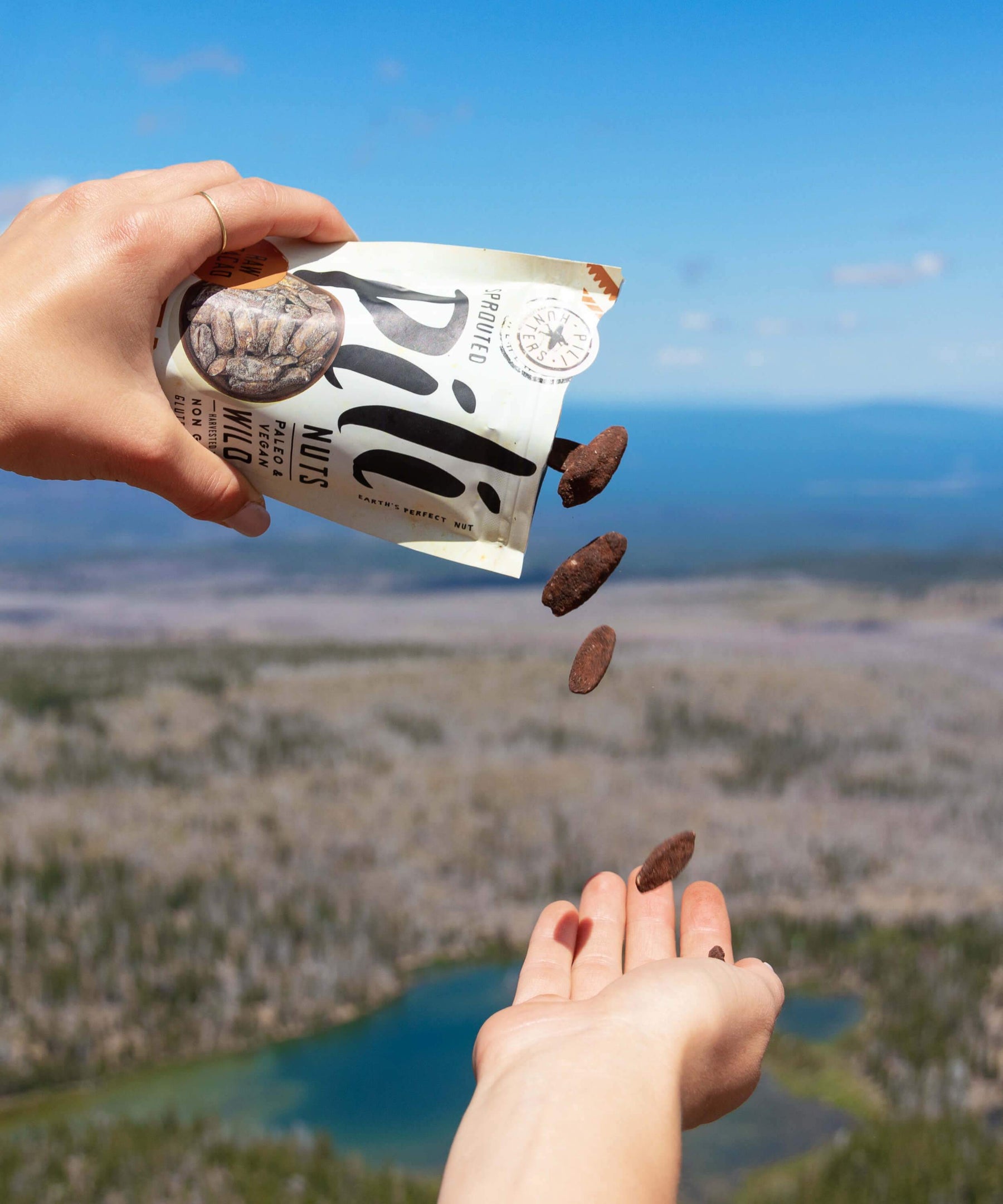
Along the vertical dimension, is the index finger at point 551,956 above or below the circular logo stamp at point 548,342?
below

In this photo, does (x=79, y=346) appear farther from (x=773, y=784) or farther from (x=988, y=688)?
(x=988, y=688)

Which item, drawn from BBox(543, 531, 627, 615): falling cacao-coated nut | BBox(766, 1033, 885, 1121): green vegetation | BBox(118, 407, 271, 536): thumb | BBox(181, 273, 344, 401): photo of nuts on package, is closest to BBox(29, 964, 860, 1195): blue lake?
BBox(766, 1033, 885, 1121): green vegetation

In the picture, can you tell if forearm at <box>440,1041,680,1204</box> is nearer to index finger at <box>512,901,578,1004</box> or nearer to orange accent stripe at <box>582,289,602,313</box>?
index finger at <box>512,901,578,1004</box>

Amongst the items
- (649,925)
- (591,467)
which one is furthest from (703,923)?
(591,467)

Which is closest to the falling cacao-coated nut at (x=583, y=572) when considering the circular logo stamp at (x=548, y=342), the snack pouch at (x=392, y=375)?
the snack pouch at (x=392, y=375)

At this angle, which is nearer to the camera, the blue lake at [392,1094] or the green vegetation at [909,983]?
the blue lake at [392,1094]

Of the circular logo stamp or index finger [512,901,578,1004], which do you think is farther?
index finger [512,901,578,1004]

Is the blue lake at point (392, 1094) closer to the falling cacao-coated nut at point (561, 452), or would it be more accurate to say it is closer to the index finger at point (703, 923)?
the index finger at point (703, 923)
